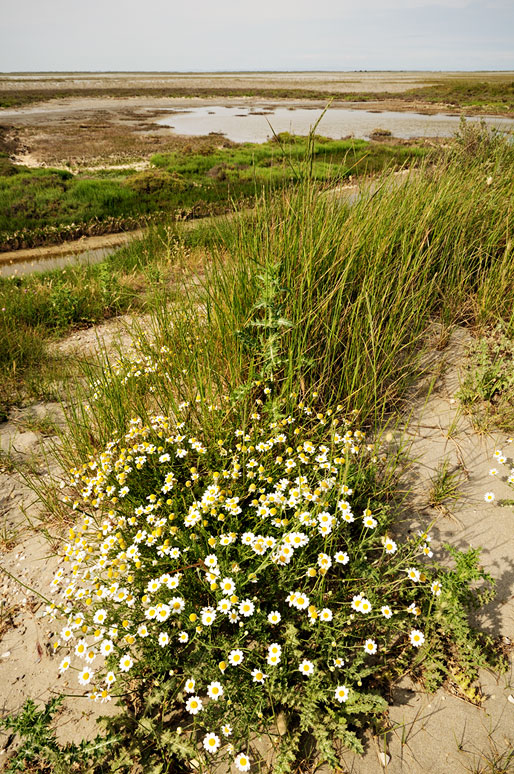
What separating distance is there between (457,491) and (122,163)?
23.2 m

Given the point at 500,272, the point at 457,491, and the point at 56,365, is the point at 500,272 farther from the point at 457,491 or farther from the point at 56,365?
the point at 56,365

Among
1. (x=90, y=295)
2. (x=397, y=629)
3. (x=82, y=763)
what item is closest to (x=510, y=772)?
(x=397, y=629)

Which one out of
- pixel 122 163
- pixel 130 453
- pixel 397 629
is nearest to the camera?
pixel 397 629

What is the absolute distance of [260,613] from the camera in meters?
1.67

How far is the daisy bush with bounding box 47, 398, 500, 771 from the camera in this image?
1568 mm

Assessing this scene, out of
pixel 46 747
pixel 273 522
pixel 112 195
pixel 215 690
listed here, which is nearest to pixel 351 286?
pixel 273 522

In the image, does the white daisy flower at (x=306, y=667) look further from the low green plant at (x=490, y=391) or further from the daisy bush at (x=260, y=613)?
the low green plant at (x=490, y=391)

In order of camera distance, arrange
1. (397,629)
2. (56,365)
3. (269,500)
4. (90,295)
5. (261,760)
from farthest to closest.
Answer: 1. (90,295)
2. (56,365)
3. (269,500)
4. (397,629)
5. (261,760)

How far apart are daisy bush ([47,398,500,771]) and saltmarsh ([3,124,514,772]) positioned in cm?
1

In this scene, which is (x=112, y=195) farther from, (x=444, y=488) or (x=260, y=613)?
(x=260, y=613)

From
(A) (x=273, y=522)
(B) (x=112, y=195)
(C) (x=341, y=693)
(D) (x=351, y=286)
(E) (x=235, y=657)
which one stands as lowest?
(C) (x=341, y=693)

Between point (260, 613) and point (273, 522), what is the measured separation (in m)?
0.36

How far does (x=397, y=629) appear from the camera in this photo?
175 centimetres

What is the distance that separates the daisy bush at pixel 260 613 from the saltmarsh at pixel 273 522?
0.04 ft
